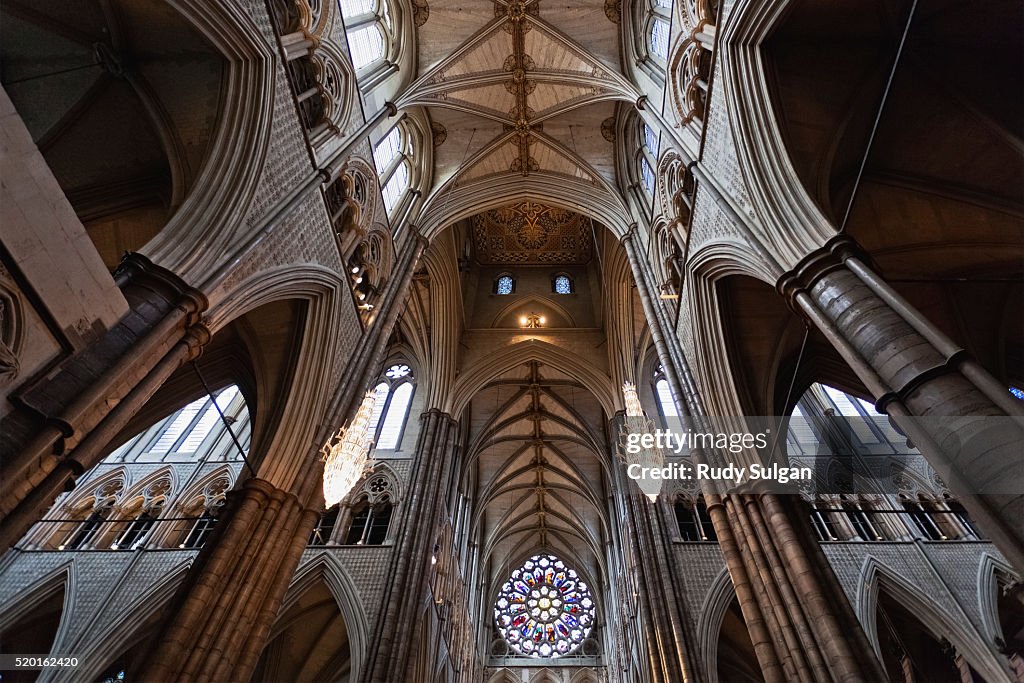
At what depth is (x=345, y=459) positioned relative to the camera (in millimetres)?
8109

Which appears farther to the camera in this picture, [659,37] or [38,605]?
[38,605]

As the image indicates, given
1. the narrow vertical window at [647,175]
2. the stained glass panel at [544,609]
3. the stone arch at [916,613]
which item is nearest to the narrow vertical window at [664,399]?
the stone arch at [916,613]

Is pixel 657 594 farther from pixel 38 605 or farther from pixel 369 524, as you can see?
pixel 38 605

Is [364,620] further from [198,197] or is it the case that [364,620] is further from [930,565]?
[930,565]

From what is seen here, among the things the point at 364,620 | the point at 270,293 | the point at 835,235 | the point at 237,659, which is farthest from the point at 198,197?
the point at 364,620

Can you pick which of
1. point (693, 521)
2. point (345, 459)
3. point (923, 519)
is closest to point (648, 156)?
point (693, 521)

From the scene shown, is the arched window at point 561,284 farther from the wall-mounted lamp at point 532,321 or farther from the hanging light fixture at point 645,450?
the hanging light fixture at point 645,450

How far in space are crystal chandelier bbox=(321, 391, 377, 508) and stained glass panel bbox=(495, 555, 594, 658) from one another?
20.8 m

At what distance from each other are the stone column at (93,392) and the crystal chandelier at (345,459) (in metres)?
2.92

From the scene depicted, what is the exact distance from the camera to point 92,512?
14.2 m

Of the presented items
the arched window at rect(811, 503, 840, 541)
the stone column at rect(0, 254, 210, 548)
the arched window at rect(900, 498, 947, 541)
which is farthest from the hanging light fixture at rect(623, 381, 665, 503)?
the arched window at rect(900, 498, 947, 541)

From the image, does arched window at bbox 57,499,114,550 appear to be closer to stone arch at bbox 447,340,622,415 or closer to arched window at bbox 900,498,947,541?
stone arch at bbox 447,340,622,415

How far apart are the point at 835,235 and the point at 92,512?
1795 centimetres

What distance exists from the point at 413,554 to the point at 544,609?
16747 mm
